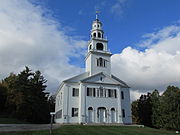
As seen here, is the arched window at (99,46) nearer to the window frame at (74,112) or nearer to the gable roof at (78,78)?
the gable roof at (78,78)

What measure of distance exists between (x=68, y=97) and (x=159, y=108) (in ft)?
69.4

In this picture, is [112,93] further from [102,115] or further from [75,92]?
[75,92]

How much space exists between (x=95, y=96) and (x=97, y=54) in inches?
330

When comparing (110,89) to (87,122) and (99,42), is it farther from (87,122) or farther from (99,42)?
(99,42)

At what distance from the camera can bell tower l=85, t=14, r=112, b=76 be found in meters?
36.5

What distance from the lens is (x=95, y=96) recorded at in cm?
3309

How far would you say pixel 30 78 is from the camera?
5066cm

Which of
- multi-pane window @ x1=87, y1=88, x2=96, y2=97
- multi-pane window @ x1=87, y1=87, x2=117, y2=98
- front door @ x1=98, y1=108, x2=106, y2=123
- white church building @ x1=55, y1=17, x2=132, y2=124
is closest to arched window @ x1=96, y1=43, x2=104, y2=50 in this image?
white church building @ x1=55, y1=17, x2=132, y2=124

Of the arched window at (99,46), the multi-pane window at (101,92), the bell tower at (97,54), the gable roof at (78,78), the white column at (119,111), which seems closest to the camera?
the white column at (119,111)

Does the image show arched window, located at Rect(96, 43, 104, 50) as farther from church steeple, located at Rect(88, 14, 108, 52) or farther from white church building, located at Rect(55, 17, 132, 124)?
white church building, located at Rect(55, 17, 132, 124)

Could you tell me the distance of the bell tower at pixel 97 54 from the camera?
36531 mm

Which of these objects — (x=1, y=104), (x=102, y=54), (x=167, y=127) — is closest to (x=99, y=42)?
(x=102, y=54)

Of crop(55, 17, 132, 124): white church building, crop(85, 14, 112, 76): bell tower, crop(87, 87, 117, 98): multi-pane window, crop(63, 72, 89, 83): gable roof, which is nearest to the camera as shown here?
crop(55, 17, 132, 124): white church building

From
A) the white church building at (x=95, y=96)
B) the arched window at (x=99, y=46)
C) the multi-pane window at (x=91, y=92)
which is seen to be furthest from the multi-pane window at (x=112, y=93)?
the arched window at (x=99, y=46)
